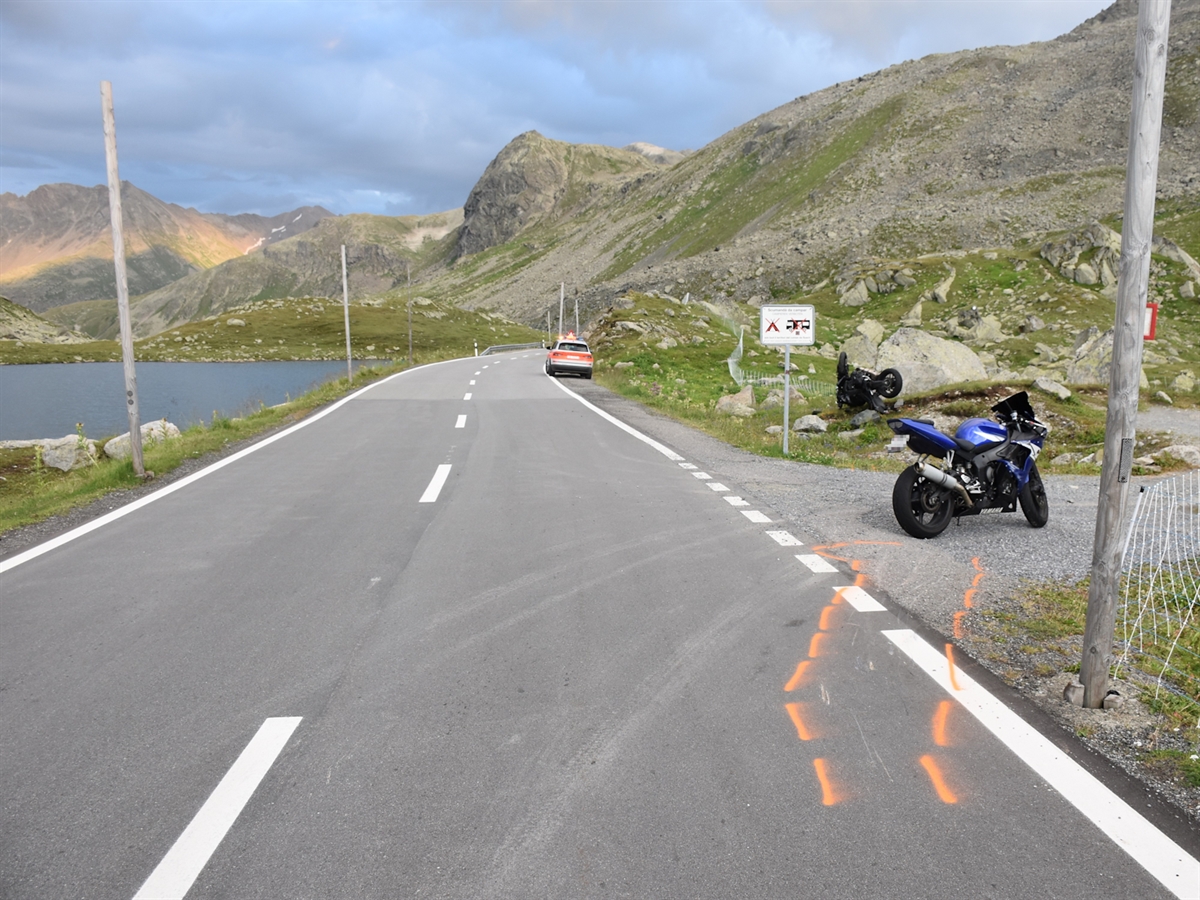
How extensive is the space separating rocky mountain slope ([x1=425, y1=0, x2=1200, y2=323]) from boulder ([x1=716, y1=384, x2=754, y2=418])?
41494mm

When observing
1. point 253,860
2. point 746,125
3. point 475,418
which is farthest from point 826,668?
point 746,125

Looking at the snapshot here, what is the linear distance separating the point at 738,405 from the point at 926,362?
4834mm

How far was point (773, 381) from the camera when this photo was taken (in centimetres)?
2730

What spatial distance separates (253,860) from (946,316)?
4436 centimetres

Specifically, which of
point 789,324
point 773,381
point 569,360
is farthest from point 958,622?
point 569,360

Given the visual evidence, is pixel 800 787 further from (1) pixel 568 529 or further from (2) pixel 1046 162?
(2) pixel 1046 162

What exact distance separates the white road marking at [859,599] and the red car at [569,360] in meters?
25.5

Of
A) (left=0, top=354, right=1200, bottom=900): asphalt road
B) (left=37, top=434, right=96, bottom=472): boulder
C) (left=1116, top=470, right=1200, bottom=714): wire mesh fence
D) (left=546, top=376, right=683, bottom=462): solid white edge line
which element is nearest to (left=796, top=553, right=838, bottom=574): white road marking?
(left=0, top=354, right=1200, bottom=900): asphalt road

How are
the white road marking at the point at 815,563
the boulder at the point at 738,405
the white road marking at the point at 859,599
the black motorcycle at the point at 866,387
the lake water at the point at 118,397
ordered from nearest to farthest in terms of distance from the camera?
the white road marking at the point at 859,599 < the white road marking at the point at 815,563 < the black motorcycle at the point at 866,387 < the boulder at the point at 738,405 < the lake water at the point at 118,397

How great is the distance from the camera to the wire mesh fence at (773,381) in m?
25.1

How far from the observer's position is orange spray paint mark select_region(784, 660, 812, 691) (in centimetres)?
405

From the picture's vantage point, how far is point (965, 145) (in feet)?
283

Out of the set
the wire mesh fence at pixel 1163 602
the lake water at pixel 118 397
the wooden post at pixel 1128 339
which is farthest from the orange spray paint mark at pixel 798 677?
the lake water at pixel 118 397

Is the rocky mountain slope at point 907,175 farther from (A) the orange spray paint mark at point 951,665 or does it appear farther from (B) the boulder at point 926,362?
(A) the orange spray paint mark at point 951,665
